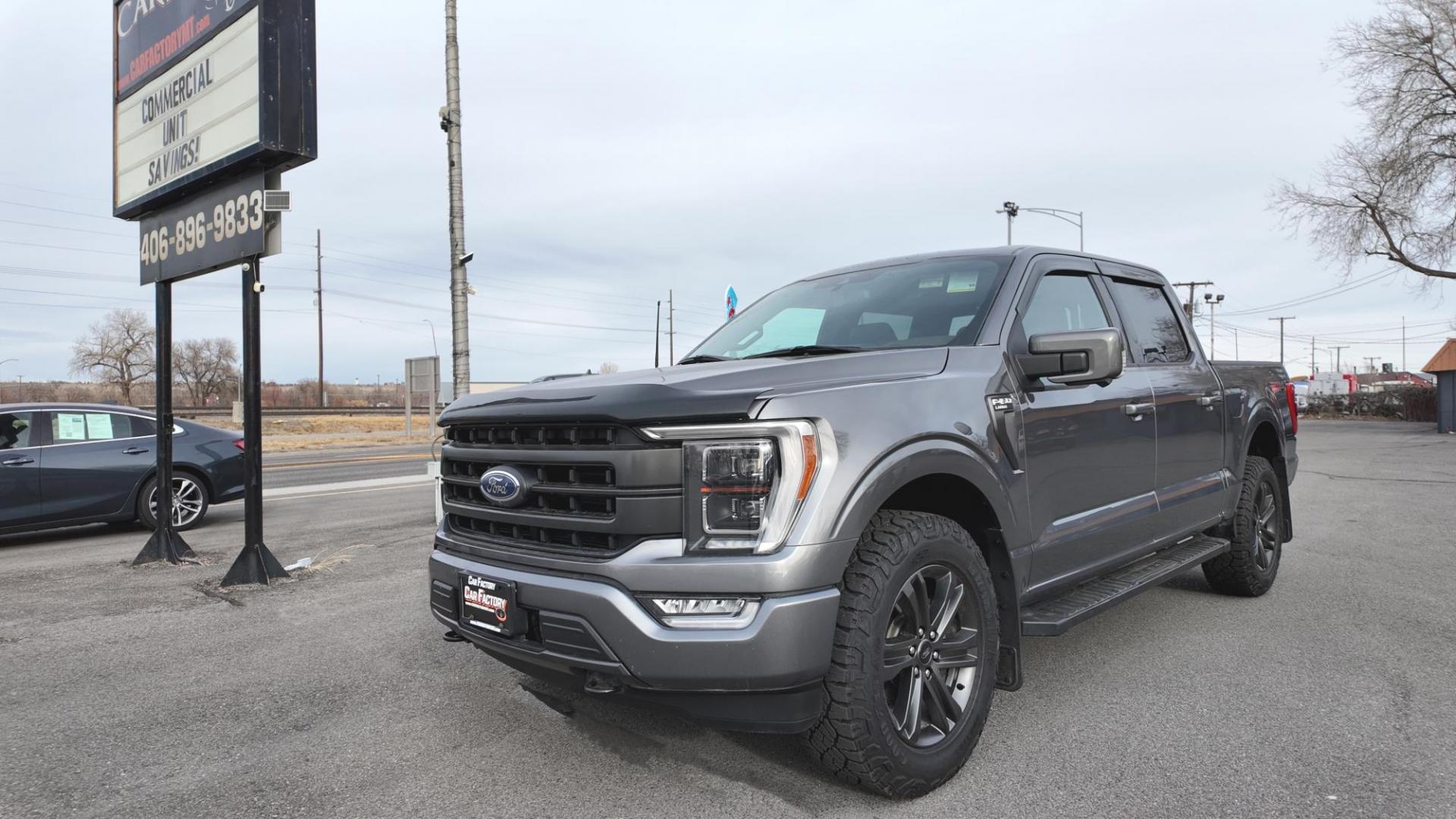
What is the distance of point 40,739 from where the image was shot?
3.41m

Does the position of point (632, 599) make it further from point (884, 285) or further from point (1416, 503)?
point (1416, 503)

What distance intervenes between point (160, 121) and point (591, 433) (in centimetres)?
673

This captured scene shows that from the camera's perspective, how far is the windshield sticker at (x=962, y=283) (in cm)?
372

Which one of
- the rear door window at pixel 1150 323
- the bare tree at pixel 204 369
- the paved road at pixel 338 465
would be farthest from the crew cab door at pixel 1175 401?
the bare tree at pixel 204 369

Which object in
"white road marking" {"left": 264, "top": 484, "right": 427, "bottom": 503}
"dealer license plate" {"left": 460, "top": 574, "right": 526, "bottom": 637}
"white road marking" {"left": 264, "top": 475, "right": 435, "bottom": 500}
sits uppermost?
"dealer license plate" {"left": 460, "top": 574, "right": 526, "bottom": 637}

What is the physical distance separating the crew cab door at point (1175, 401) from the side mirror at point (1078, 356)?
1.22 m

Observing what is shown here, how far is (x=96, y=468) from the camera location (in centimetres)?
833

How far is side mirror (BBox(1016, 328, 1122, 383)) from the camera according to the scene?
317 centimetres

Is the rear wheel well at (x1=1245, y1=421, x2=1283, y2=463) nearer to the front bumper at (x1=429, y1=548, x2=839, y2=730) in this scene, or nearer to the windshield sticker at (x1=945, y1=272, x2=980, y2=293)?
the windshield sticker at (x1=945, y1=272, x2=980, y2=293)

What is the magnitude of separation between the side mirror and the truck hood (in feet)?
1.25

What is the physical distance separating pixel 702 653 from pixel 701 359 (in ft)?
5.64

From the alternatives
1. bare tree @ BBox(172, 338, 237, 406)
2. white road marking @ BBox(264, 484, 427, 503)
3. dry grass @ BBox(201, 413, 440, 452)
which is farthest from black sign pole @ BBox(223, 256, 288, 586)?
bare tree @ BBox(172, 338, 237, 406)

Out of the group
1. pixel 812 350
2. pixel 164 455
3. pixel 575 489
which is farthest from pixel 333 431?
pixel 575 489

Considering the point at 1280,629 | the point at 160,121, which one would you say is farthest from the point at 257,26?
the point at 1280,629
